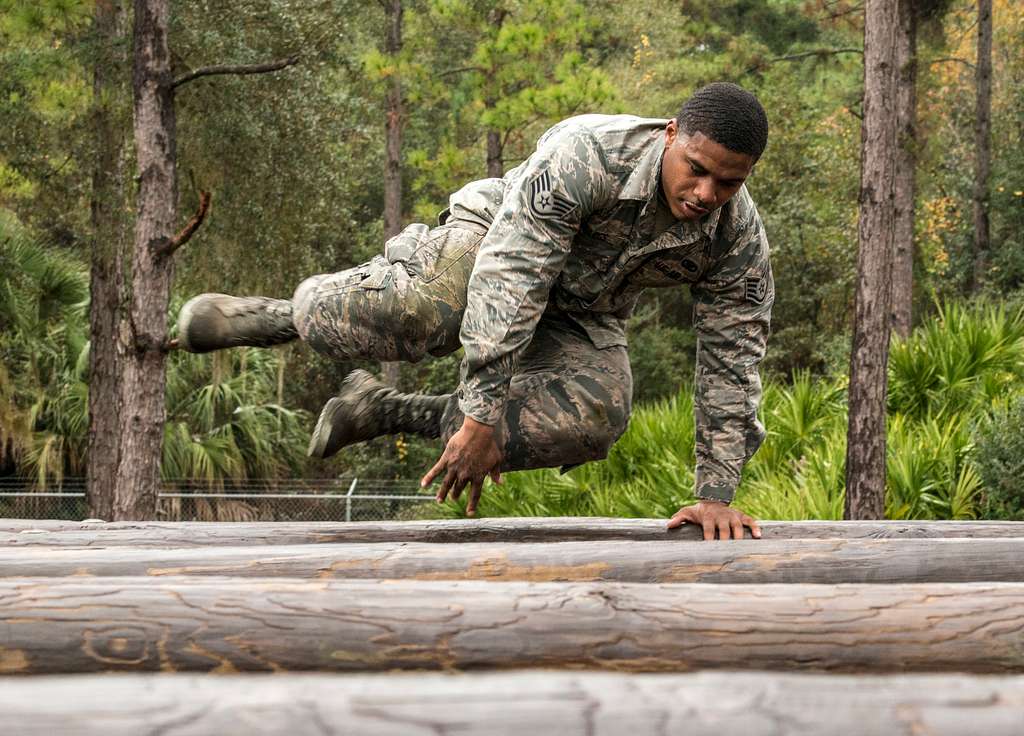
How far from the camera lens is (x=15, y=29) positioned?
912cm

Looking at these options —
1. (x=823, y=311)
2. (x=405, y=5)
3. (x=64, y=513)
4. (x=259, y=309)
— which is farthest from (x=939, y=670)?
(x=823, y=311)

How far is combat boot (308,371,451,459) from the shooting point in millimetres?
4074

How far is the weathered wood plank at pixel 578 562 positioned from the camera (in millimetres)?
2959

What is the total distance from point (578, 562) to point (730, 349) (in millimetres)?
1072

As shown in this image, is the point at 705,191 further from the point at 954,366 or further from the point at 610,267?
the point at 954,366

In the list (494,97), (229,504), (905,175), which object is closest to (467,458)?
(494,97)

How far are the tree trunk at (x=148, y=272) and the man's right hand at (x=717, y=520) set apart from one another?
6.47m

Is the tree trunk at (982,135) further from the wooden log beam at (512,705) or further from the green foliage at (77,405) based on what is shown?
the wooden log beam at (512,705)

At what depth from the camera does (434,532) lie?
3762mm

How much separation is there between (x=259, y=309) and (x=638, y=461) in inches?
302

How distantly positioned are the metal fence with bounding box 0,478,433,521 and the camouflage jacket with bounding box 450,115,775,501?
9604 mm

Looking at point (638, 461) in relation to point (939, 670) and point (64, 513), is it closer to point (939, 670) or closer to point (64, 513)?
point (64, 513)

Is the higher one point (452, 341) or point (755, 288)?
point (755, 288)

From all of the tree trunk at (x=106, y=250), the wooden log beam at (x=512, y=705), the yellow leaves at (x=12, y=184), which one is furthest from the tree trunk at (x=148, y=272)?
the wooden log beam at (x=512, y=705)
